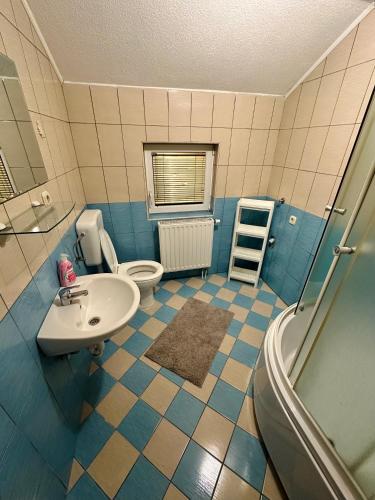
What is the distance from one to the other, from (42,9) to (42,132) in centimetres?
59

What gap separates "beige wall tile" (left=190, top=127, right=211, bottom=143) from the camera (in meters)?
1.83

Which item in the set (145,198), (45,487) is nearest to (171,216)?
(145,198)

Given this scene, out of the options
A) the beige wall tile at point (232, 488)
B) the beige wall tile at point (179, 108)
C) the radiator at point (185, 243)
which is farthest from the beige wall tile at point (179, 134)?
the beige wall tile at point (232, 488)

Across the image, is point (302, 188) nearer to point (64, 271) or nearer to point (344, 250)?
point (344, 250)

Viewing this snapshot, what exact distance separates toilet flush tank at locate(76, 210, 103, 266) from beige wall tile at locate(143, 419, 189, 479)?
1170 millimetres

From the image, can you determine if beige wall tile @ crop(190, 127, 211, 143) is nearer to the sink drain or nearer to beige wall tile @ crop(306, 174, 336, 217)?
beige wall tile @ crop(306, 174, 336, 217)

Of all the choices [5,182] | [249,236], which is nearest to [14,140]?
[5,182]

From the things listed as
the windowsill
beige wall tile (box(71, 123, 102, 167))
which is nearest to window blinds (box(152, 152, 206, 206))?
the windowsill

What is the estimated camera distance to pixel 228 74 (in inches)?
61.4

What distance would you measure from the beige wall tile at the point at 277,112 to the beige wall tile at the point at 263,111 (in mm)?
31

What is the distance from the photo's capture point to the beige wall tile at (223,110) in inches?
69.2

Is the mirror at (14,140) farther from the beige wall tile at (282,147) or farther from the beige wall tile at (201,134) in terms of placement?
the beige wall tile at (282,147)

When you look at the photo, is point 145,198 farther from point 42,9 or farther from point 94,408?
point 94,408

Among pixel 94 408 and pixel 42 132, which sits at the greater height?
pixel 42 132
